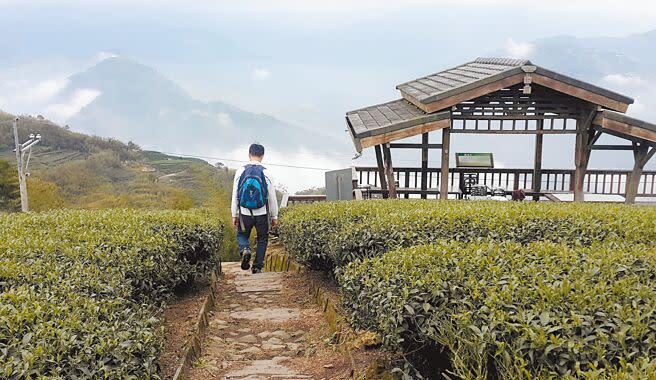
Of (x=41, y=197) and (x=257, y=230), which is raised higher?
(x=257, y=230)

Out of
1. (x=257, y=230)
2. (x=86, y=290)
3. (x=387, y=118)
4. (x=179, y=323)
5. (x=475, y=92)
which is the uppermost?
(x=475, y=92)

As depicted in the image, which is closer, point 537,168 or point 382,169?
point 382,169

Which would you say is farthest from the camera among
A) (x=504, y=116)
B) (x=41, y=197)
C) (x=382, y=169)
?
(x=41, y=197)

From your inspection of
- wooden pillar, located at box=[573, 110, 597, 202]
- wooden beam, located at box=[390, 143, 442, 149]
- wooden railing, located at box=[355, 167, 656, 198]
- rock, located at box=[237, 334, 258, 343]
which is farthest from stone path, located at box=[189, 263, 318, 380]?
wooden pillar, located at box=[573, 110, 597, 202]

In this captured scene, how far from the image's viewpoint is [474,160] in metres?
15.6

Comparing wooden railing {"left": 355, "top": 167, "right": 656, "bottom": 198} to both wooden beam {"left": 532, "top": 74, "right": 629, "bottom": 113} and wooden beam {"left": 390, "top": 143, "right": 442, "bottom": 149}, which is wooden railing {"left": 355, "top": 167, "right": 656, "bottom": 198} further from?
wooden beam {"left": 532, "top": 74, "right": 629, "bottom": 113}

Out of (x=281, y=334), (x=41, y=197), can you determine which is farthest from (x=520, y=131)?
(x=41, y=197)

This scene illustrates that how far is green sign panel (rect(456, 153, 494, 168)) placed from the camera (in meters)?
15.6

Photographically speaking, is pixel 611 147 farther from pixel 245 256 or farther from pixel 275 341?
pixel 275 341

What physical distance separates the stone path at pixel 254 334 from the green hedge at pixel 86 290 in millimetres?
724

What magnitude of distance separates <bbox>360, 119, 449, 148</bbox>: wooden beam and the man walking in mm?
3824

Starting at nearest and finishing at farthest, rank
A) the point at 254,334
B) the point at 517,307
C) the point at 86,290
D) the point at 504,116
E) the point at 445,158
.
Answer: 1. the point at 517,307
2. the point at 86,290
3. the point at 254,334
4. the point at 445,158
5. the point at 504,116

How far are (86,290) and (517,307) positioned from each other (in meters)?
2.82

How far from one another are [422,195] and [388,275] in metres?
11.5
